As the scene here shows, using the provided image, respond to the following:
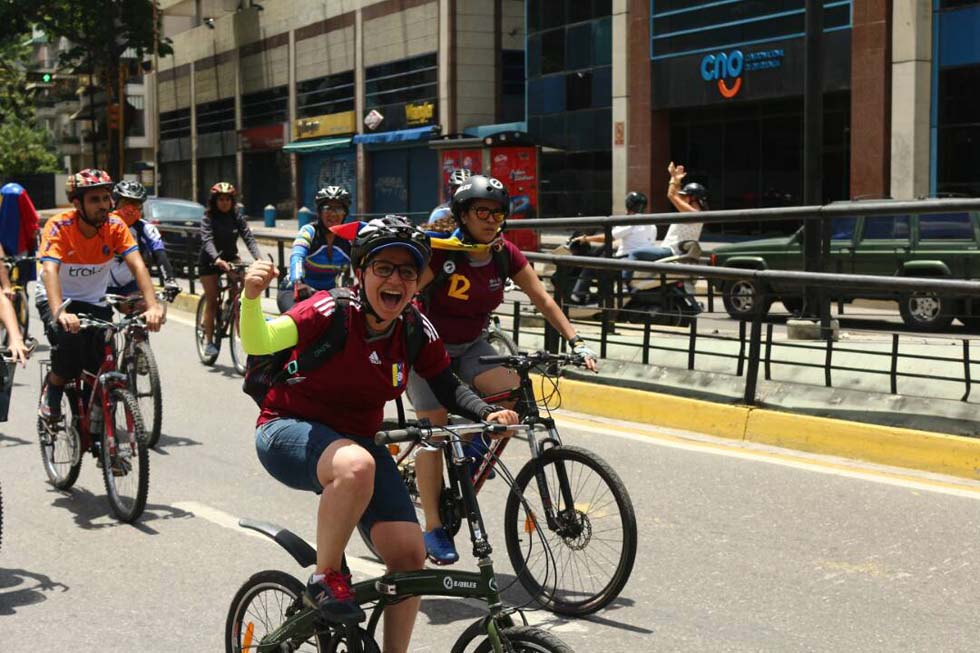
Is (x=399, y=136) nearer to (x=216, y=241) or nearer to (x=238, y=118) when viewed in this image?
(x=238, y=118)

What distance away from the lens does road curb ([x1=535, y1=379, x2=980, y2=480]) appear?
8.33 metres

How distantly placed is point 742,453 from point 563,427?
1608mm

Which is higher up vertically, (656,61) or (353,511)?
(656,61)

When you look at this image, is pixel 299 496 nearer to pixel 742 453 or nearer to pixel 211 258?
pixel 742 453

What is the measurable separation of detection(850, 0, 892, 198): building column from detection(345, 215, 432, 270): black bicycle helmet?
2570 centimetres

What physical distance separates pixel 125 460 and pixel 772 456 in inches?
159

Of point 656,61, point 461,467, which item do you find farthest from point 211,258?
point 656,61

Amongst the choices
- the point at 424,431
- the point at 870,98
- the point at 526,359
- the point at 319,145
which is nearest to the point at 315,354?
the point at 424,431

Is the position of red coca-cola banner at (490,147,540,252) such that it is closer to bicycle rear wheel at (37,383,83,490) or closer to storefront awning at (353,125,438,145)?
storefront awning at (353,125,438,145)

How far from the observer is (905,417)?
8758 millimetres

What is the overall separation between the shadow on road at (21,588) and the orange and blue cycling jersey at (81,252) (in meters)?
2.15

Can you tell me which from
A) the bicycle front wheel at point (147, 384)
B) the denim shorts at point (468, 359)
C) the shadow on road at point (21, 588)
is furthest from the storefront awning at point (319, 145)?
the shadow on road at point (21, 588)

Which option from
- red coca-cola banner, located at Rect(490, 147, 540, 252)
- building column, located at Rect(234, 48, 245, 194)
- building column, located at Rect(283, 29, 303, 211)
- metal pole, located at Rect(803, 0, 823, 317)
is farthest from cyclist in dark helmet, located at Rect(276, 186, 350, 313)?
building column, located at Rect(234, 48, 245, 194)

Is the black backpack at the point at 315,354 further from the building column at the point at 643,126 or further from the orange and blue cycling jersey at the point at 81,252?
the building column at the point at 643,126
